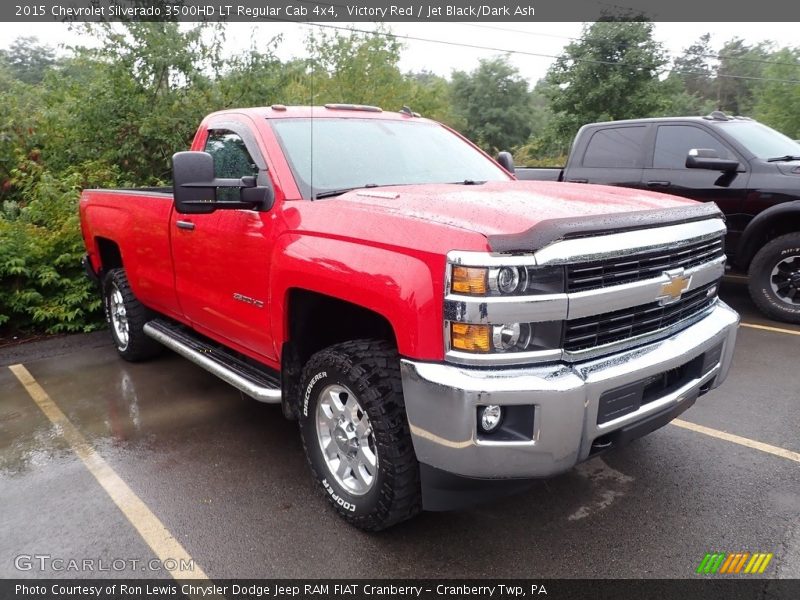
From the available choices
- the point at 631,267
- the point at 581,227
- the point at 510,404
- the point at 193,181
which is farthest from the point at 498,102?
the point at 510,404

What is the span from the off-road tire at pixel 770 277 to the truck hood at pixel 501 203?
390 cm

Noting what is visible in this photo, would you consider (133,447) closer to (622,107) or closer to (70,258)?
(70,258)

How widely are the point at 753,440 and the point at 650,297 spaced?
1840 mm

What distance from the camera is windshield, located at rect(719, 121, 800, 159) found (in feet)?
21.3

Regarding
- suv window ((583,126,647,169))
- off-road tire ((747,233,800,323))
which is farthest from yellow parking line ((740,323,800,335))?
suv window ((583,126,647,169))

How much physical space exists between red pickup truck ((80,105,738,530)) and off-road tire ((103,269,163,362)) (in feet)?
4.86

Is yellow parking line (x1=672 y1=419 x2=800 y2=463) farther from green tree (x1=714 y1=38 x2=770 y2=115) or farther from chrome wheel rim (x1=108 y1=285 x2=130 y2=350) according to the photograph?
green tree (x1=714 y1=38 x2=770 y2=115)

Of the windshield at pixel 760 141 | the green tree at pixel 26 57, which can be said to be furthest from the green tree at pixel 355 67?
the green tree at pixel 26 57

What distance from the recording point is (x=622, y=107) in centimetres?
2252

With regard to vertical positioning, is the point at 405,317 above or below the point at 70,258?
above

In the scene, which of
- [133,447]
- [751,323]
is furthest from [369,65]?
[133,447]

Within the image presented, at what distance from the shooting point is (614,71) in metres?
21.9

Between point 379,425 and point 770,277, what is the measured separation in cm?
548

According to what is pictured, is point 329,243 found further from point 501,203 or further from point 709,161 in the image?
point 709,161
